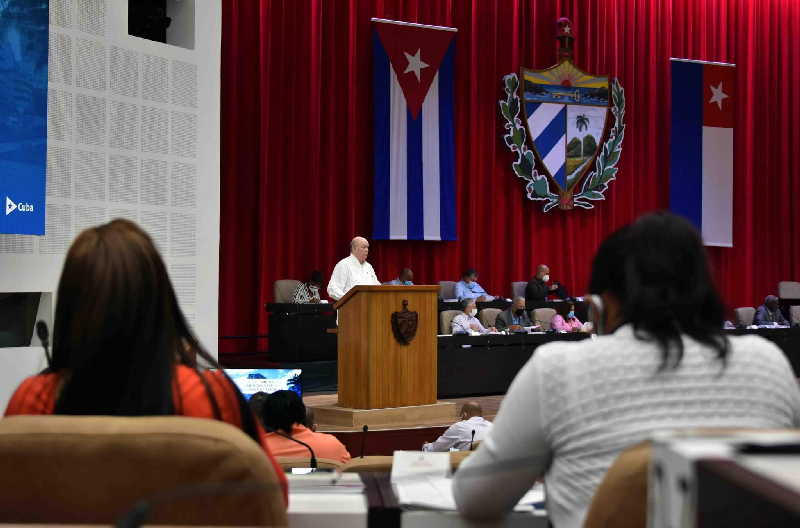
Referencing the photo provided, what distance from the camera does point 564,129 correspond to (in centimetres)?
1487

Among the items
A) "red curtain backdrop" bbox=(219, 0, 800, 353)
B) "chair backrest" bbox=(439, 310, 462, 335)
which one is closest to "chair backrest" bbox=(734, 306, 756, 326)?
"red curtain backdrop" bbox=(219, 0, 800, 353)

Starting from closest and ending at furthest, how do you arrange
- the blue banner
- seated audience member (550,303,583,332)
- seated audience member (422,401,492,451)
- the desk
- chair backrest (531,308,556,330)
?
seated audience member (422,401,492,451) < the blue banner < the desk < seated audience member (550,303,583,332) < chair backrest (531,308,556,330)

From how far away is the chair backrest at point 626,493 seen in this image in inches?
47.5

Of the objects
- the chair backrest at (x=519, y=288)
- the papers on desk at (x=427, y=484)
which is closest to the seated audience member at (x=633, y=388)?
the papers on desk at (x=427, y=484)

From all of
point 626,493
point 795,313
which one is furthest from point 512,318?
point 626,493

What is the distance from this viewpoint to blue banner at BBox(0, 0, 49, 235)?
636 centimetres

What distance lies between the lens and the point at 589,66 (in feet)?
50.6

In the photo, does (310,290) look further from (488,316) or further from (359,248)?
(359,248)

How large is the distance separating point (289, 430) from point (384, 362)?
3.19 m

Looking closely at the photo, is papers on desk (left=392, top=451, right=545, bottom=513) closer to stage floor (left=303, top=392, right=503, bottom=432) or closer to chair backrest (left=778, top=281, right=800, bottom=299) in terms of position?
stage floor (left=303, top=392, right=503, bottom=432)

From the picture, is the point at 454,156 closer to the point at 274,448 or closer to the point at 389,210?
the point at 389,210

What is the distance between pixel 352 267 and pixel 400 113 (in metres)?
4.72

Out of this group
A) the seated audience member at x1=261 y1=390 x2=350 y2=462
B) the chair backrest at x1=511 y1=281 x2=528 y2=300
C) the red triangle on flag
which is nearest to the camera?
the seated audience member at x1=261 y1=390 x2=350 y2=462

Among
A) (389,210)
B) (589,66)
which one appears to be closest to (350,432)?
(389,210)
